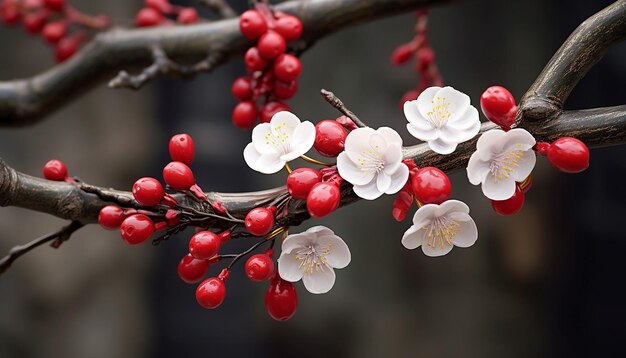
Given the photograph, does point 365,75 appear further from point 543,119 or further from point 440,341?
point 543,119

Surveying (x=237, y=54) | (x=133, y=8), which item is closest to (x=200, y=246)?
(x=237, y=54)

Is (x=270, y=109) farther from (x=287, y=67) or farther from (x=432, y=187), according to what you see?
(x=432, y=187)

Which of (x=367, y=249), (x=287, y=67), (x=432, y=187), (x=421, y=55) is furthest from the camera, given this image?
(x=367, y=249)

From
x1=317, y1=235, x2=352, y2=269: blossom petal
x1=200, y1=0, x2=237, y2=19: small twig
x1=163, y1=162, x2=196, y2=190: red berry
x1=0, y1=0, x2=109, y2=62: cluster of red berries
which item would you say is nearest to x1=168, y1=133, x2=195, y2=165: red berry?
x1=163, y1=162, x2=196, y2=190: red berry

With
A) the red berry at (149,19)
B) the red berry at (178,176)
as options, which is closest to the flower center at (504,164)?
the red berry at (178,176)

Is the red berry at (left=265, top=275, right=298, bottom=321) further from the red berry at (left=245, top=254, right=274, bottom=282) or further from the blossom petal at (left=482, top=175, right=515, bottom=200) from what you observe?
the blossom petal at (left=482, top=175, right=515, bottom=200)

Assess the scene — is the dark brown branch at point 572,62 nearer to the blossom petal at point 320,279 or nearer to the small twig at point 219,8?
the blossom petal at point 320,279

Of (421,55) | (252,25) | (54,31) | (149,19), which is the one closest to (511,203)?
(252,25)
